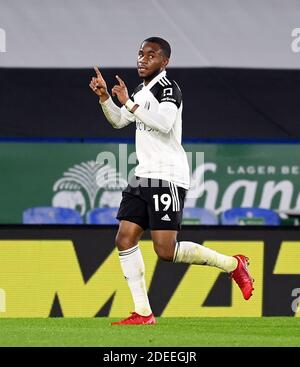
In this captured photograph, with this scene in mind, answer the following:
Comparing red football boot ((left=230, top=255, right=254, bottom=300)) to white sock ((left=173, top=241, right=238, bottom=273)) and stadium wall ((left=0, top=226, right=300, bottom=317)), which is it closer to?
white sock ((left=173, top=241, right=238, bottom=273))

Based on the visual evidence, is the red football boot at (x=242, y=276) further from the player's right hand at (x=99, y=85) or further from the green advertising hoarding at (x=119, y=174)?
the green advertising hoarding at (x=119, y=174)

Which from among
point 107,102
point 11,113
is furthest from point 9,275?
point 11,113

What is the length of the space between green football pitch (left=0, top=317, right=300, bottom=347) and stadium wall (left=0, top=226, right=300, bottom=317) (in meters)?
0.80

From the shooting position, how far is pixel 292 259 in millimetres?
9797

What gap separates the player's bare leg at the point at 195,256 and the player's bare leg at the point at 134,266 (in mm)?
135

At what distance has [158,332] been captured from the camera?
24.8 feet

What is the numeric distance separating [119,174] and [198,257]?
14.8 ft

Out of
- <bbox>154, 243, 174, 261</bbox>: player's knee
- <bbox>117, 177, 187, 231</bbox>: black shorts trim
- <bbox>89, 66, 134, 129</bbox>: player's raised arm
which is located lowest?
<bbox>154, 243, 174, 261</bbox>: player's knee

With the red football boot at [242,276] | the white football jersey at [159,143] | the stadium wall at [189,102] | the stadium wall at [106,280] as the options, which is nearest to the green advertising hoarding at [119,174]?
the stadium wall at [189,102]

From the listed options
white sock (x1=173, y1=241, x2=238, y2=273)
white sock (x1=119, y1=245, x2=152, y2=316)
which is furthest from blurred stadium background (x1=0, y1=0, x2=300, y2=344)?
white sock (x1=173, y1=241, x2=238, y2=273)

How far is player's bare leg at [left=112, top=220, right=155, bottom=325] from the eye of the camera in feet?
26.2

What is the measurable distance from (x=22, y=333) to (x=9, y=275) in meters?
2.22

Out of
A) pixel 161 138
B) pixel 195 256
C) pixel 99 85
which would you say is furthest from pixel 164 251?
pixel 99 85

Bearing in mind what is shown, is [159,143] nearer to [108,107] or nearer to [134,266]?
[108,107]
